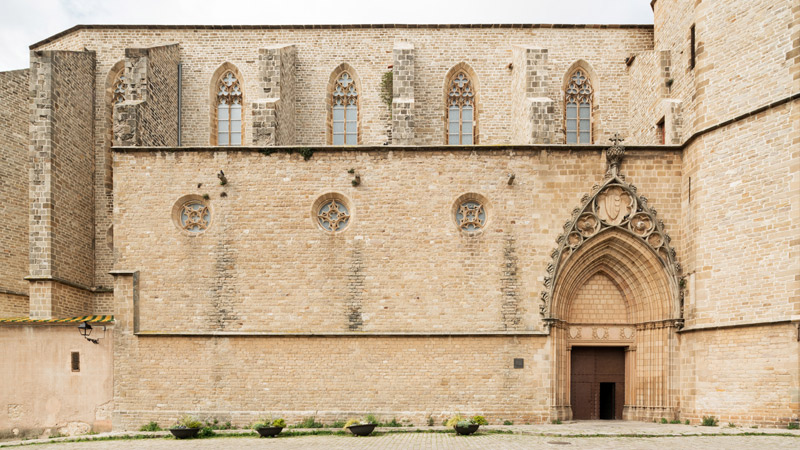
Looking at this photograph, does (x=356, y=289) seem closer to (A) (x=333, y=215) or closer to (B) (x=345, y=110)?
(A) (x=333, y=215)

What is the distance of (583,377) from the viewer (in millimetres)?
15219

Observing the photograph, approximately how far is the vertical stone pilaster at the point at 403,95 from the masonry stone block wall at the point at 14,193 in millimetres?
12208

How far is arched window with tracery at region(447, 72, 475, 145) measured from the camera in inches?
752

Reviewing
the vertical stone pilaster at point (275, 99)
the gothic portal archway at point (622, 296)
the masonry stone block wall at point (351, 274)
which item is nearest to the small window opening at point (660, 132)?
the masonry stone block wall at point (351, 274)

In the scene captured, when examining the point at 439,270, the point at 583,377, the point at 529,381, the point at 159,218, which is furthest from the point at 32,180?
the point at 583,377

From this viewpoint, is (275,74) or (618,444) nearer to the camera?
(618,444)

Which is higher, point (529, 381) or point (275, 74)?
point (275, 74)

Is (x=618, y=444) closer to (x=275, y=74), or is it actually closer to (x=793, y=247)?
(x=793, y=247)

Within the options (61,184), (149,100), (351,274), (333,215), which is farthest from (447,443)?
(61,184)

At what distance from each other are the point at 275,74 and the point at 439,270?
764 cm

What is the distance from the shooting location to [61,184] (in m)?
17.5

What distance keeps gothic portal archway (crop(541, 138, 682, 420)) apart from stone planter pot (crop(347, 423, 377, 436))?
4429mm

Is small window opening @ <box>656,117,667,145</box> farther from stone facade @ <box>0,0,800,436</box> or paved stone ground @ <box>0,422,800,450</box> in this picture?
paved stone ground @ <box>0,422,800,450</box>

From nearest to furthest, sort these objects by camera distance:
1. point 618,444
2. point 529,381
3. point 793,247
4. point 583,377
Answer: point 618,444, point 793,247, point 529,381, point 583,377
